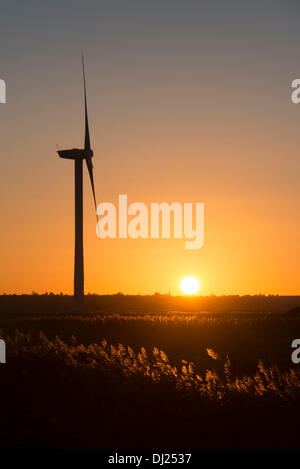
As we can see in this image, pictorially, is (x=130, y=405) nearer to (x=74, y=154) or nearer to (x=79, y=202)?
(x=79, y=202)

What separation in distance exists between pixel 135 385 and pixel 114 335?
2877 centimetres

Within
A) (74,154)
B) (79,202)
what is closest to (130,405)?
(79,202)

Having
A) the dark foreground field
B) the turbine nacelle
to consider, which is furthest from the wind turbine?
the dark foreground field

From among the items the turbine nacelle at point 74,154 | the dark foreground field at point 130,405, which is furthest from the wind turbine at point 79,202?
the dark foreground field at point 130,405

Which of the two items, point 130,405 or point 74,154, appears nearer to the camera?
point 130,405

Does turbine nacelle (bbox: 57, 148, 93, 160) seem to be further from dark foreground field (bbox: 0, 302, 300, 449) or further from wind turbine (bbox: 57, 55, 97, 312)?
dark foreground field (bbox: 0, 302, 300, 449)

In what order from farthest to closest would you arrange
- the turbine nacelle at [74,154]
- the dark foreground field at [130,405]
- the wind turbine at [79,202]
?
the turbine nacelle at [74,154] < the wind turbine at [79,202] < the dark foreground field at [130,405]

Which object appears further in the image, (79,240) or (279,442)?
(79,240)

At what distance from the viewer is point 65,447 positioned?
16.1 meters

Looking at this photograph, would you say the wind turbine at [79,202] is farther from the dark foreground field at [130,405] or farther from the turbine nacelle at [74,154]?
the dark foreground field at [130,405]

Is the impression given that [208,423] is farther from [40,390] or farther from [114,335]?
[114,335]

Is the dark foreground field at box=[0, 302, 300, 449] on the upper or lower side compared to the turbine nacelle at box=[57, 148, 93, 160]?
lower
